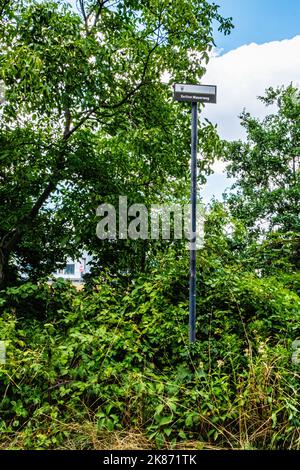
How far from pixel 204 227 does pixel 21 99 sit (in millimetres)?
2519

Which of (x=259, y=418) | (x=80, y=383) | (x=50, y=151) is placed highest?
(x=50, y=151)

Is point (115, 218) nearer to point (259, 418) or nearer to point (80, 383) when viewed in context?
point (80, 383)

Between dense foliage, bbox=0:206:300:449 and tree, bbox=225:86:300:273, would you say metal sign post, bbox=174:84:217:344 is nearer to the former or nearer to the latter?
dense foliage, bbox=0:206:300:449

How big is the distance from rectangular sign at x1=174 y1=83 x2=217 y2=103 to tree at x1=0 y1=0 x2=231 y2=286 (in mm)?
1353

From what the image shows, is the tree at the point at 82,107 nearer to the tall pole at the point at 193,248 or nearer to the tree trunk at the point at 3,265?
the tree trunk at the point at 3,265

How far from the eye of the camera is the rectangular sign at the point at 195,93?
280 cm

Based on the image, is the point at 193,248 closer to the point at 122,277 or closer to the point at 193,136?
the point at 193,136

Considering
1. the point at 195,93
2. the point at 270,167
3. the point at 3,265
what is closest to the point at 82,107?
the point at 195,93

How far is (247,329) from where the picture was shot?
3.11 meters

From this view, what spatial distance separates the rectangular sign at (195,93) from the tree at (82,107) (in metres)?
1.35

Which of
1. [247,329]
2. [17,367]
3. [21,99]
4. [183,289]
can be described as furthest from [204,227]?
[17,367]

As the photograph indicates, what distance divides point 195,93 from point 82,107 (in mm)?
1714

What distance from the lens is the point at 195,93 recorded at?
281 cm

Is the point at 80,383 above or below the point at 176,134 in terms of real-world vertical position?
below
